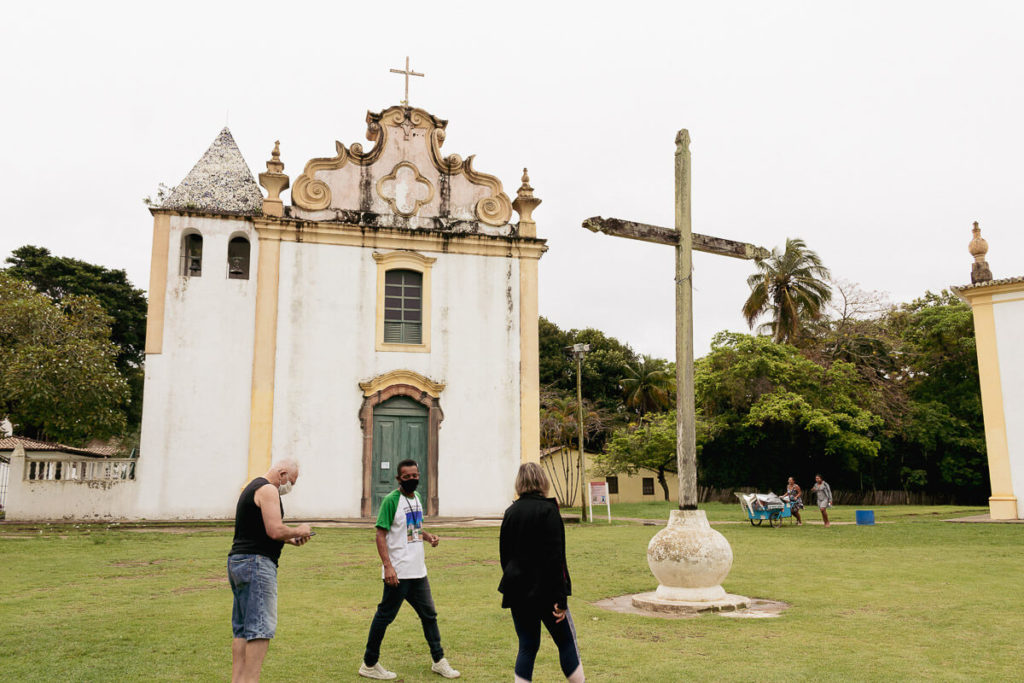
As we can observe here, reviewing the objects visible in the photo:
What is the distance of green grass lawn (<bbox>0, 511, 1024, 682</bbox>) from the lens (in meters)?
5.64

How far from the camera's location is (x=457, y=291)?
20234mm

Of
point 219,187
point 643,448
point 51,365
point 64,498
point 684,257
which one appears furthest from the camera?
point 643,448

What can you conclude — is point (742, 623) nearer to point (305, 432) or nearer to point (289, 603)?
point (289, 603)

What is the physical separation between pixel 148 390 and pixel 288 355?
3.11m

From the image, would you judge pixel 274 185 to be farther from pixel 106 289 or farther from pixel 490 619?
pixel 106 289

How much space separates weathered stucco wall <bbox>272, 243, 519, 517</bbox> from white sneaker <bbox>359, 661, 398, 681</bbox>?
1360 cm

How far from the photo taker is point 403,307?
20.0 meters

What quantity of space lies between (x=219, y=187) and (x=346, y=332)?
4987mm

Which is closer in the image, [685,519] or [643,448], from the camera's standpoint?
[685,519]

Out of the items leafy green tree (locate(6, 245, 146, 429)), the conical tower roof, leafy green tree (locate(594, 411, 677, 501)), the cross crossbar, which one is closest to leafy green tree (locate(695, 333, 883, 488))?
leafy green tree (locate(594, 411, 677, 501))

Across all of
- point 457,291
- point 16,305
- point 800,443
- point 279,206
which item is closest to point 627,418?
point 800,443

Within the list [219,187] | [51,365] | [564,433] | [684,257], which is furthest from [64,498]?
[564,433]

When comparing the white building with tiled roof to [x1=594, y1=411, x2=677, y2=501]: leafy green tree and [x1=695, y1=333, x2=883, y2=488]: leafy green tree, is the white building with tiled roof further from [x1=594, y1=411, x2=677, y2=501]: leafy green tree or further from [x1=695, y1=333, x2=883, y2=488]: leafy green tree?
[x1=594, y1=411, x2=677, y2=501]: leafy green tree

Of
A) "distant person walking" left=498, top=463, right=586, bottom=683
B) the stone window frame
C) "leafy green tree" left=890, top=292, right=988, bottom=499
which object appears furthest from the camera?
"leafy green tree" left=890, top=292, right=988, bottom=499
